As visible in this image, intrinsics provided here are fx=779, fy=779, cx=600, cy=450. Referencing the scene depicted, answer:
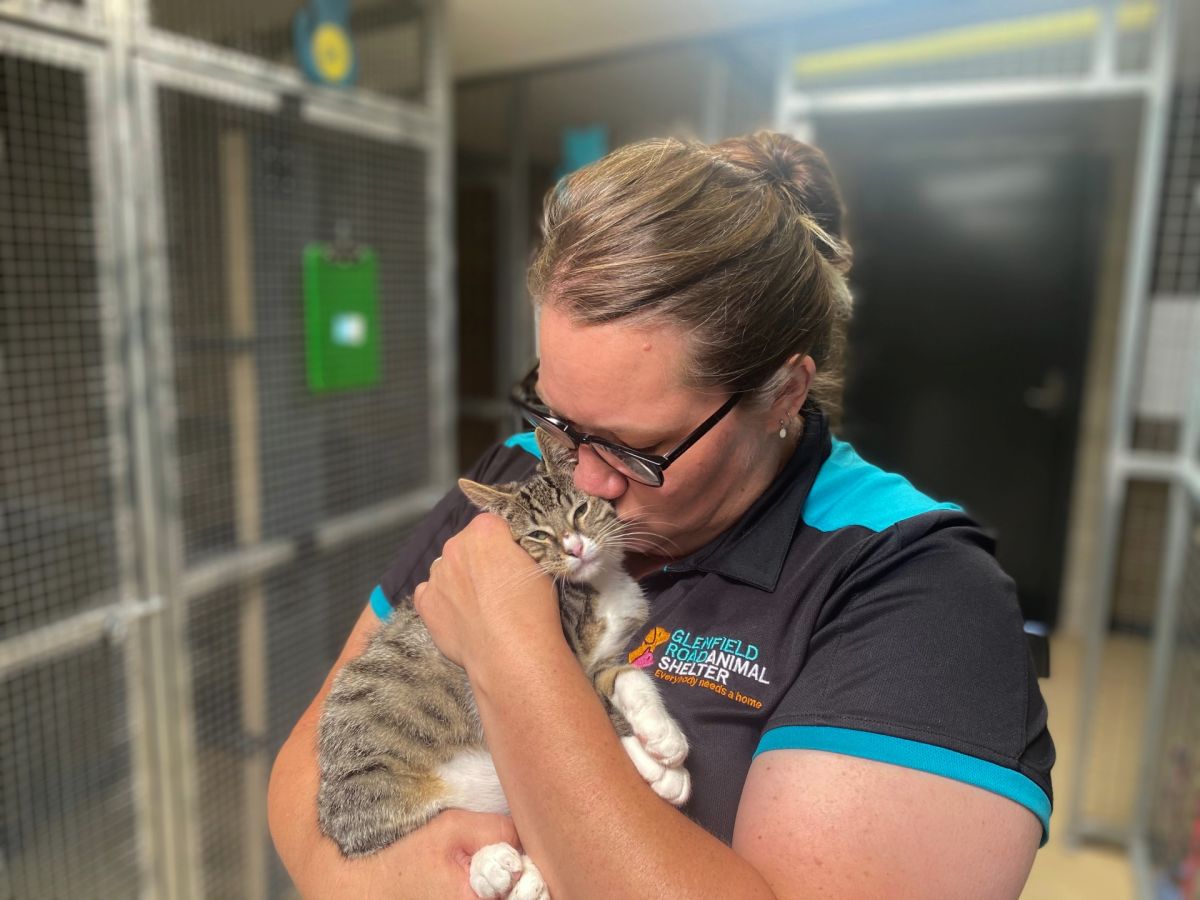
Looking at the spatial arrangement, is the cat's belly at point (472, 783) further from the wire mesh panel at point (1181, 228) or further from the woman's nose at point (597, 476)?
the wire mesh panel at point (1181, 228)

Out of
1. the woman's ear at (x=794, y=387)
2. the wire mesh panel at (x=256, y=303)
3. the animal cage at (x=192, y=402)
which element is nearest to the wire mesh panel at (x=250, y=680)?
the animal cage at (x=192, y=402)

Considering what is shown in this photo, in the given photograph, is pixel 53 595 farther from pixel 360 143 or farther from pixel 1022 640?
pixel 1022 640

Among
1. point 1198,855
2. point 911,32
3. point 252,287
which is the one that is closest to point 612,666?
point 252,287

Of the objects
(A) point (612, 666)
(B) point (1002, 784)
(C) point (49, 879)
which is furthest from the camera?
(C) point (49, 879)

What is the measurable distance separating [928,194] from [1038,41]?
1583 mm

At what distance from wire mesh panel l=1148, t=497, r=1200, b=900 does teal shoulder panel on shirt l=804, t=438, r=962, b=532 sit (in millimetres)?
1614

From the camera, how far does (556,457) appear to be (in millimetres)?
1056

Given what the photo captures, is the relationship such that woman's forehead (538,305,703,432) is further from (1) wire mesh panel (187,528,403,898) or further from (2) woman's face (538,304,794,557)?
(1) wire mesh panel (187,528,403,898)

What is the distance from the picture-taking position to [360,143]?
228 centimetres

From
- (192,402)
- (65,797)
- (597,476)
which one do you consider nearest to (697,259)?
(597,476)

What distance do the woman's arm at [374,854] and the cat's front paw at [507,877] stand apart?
0.03 metres

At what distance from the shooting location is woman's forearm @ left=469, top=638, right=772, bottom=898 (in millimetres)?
674

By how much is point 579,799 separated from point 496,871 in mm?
178

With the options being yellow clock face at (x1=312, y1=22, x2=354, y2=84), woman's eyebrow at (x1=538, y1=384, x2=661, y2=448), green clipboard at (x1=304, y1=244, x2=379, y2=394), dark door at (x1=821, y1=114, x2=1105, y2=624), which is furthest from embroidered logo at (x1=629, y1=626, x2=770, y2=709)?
dark door at (x1=821, y1=114, x2=1105, y2=624)
